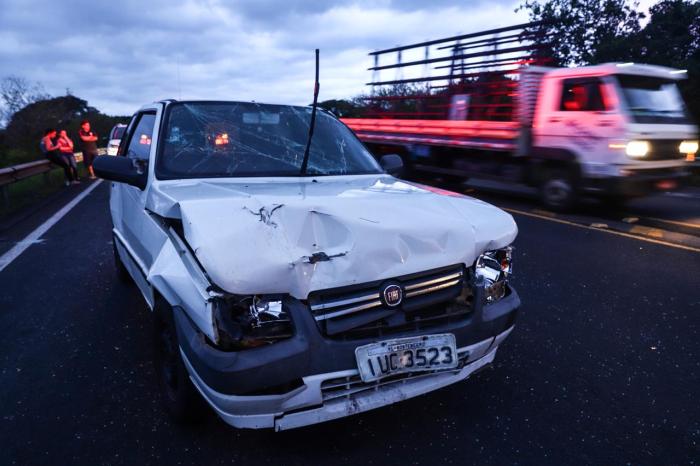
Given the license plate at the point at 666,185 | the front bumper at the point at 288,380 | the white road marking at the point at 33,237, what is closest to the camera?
the front bumper at the point at 288,380

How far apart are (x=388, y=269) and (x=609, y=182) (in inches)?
260

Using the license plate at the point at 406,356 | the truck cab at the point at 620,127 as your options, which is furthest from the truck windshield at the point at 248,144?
the truck cab at the point at 620,127

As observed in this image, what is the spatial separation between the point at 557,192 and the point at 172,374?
752 centimetres

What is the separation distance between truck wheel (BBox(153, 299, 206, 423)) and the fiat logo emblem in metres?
1.00

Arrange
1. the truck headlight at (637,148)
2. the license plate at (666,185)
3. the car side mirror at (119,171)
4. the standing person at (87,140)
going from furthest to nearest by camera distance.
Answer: the standing person at (87,140)
the license plate at (666,185)
the truck headlight at (637,148)
the car side mirror at (119,171)

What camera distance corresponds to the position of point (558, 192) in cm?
841

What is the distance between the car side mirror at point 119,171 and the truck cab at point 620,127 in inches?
272

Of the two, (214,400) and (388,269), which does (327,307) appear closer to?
(388,269)

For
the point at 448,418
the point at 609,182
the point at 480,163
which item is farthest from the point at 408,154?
the point at 448,418

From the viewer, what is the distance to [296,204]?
2.34m

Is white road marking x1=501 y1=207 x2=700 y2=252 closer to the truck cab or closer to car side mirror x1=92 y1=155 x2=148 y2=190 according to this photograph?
the truck cab

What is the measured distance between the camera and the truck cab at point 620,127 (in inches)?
292

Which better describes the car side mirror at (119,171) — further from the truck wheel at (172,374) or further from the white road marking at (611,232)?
the white road marking at (611,232)

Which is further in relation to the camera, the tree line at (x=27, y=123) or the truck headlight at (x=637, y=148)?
the tree line at (x=27, y=123)
